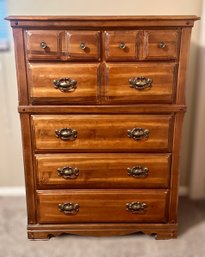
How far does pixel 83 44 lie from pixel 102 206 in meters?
0.88

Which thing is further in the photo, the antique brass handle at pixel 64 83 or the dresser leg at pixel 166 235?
the dresser leg at pixel 166 235

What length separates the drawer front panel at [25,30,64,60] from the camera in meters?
1.63

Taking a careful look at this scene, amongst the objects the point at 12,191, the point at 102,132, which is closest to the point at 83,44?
the point at 102,132

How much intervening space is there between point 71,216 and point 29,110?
0.65 meters

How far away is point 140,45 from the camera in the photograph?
65.3 inches

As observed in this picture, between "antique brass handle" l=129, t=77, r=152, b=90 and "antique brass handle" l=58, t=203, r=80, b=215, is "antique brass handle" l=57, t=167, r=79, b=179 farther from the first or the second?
"antique brass handle" l=129, t=77, r=152, b=90

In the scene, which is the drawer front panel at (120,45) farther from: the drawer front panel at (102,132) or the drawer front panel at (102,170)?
the drawer front panel at (102,170)

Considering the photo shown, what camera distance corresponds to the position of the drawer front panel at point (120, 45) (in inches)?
64.6

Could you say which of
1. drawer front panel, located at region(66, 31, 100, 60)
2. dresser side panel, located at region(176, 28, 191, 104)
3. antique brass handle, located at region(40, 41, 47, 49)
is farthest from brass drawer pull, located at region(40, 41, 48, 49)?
dresser side panel, located at region(176, 28, 191, 104)

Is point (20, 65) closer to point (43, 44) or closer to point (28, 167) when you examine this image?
point (43, 44)

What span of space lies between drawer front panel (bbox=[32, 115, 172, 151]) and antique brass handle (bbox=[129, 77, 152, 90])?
0.16m

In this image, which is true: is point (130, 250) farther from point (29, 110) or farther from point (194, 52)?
point (194, 52)

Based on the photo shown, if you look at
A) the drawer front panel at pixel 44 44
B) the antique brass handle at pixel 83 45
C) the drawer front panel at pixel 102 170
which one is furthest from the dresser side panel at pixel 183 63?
the drawer front panel at pixel 44 44

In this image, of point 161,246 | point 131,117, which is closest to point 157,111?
point 131,117
